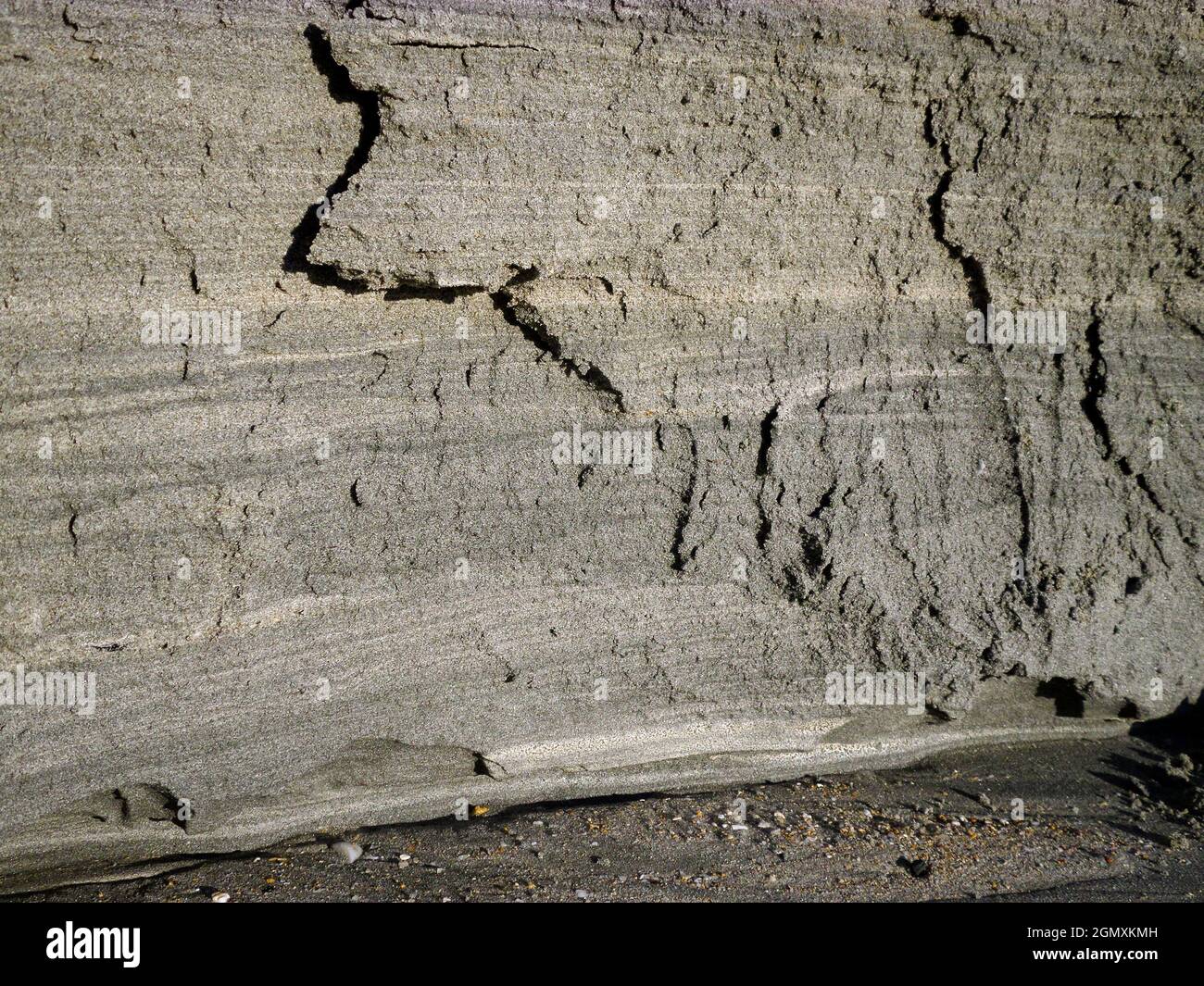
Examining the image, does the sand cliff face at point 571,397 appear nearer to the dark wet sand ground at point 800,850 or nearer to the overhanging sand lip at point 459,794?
the overhanging sand lip at point 459,794

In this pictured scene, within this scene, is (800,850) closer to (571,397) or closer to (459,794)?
(459,794)

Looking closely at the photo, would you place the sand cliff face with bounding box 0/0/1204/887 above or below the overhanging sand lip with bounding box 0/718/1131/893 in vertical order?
above

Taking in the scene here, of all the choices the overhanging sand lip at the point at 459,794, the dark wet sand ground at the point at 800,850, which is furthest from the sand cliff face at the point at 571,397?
the dark wet sand ground at the point at 800,850

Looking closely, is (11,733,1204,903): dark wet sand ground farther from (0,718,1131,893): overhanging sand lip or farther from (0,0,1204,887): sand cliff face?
(0,0,1204,887): sand cliff face

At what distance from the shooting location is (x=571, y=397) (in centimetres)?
306

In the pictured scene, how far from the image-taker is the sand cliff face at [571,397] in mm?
2639

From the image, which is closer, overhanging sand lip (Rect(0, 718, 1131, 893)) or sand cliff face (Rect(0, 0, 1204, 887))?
sand cliff face (Rect(0, 0, 1204, 887))

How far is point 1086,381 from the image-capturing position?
340 centimetres

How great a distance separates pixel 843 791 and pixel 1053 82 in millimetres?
2462

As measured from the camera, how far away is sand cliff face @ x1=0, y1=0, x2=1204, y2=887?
2639mm

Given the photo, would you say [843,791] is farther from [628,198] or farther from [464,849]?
[628,198]

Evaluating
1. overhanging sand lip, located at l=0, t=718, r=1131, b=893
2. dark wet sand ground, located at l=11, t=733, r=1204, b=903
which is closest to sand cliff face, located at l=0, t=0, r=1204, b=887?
overhanging sand lip, located at l=0, t=718, r=1131, b=893

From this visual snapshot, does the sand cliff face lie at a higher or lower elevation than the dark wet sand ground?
higher

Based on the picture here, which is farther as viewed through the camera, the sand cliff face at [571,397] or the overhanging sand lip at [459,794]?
the overhanging sand lip at [459,794]
